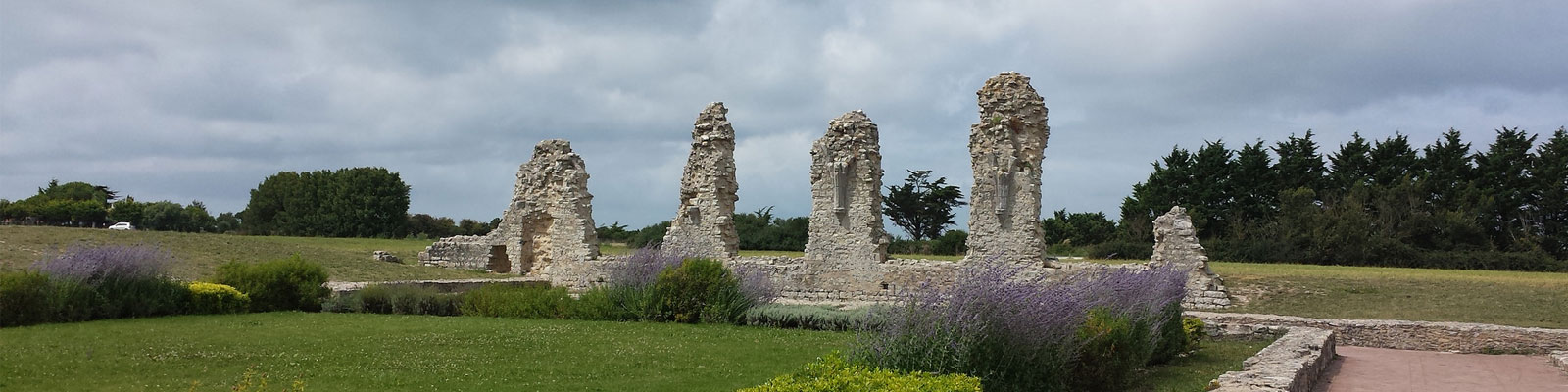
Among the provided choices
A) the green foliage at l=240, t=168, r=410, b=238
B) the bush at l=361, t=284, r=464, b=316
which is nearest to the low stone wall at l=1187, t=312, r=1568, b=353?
the bush at l=361, t=284, r=464, b=316

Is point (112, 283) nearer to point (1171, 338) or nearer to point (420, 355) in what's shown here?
point (420, 355)

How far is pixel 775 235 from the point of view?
3694cm

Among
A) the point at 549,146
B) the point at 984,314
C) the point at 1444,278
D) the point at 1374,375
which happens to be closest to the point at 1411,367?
the point at 1374,375

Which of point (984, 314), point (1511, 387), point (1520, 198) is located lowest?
point (1511, 387)

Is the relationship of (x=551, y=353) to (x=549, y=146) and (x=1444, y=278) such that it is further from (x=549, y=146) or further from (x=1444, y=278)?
(x=1444, y=278)

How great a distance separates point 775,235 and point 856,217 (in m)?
16.5

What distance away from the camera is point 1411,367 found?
453 inches

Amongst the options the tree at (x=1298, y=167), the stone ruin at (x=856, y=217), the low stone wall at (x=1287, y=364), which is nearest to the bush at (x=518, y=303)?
the stone ruin at (x=856, y=217)

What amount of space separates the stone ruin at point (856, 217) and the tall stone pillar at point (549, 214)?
0.05 metres

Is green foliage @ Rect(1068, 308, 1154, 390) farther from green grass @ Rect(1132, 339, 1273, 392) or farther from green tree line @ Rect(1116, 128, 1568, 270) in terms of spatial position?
green tree line @ Rect(1116, 128, 1568, 270)

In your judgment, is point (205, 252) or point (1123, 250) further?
point (1123, 250)

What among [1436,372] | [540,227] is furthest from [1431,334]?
[540,227]

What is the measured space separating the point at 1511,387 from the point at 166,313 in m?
17.1

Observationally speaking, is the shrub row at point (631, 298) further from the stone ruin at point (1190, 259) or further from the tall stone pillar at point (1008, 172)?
the stone ruin at point (1190, 259)
